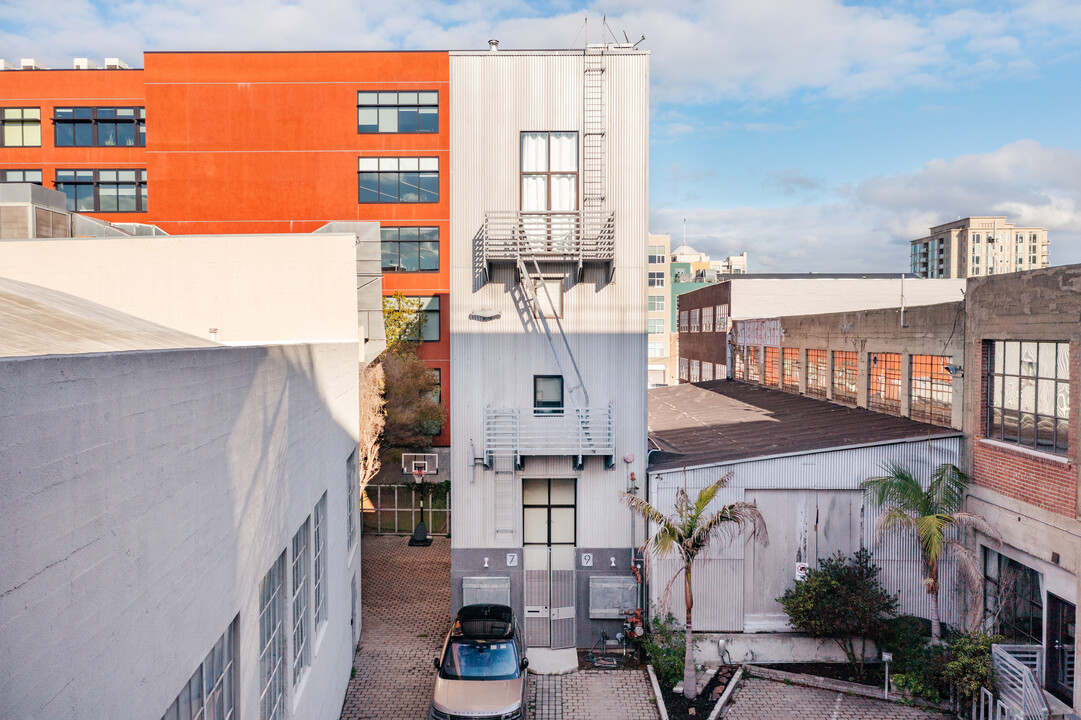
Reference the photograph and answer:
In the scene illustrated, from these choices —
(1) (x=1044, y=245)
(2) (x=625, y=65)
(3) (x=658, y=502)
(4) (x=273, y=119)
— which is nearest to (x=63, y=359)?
Result: (3) (x=658, y=502)

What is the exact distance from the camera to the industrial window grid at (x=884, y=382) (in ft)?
66.5

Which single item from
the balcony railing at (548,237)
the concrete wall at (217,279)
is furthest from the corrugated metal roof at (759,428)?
the concrete wall at (217,279)

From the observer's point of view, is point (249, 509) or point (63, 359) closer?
point (63, 359)

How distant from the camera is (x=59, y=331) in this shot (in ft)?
23.2

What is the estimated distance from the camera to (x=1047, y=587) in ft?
41.9

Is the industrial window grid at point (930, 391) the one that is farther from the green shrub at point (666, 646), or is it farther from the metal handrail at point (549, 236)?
the metal handrail at point (549, 236)

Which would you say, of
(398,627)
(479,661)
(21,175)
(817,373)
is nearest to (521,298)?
(479,661)

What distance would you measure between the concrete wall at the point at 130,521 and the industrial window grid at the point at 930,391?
1626 cm

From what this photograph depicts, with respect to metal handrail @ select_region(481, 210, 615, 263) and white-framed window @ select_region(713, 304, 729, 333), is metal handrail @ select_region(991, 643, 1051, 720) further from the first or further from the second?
white-framed window @ select_region(713, 304, 729, 333)

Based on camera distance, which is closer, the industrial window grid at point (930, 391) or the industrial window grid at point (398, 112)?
the industrial window grid at point (930, 391)

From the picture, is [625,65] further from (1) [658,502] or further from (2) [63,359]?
(2) [63,359]

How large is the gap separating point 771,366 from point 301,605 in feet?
88.6

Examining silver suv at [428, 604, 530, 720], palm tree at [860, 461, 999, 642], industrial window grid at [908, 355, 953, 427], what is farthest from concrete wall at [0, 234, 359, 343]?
industrial window grid at [908, 355, 953, 427]

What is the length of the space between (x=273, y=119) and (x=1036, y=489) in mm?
30557
